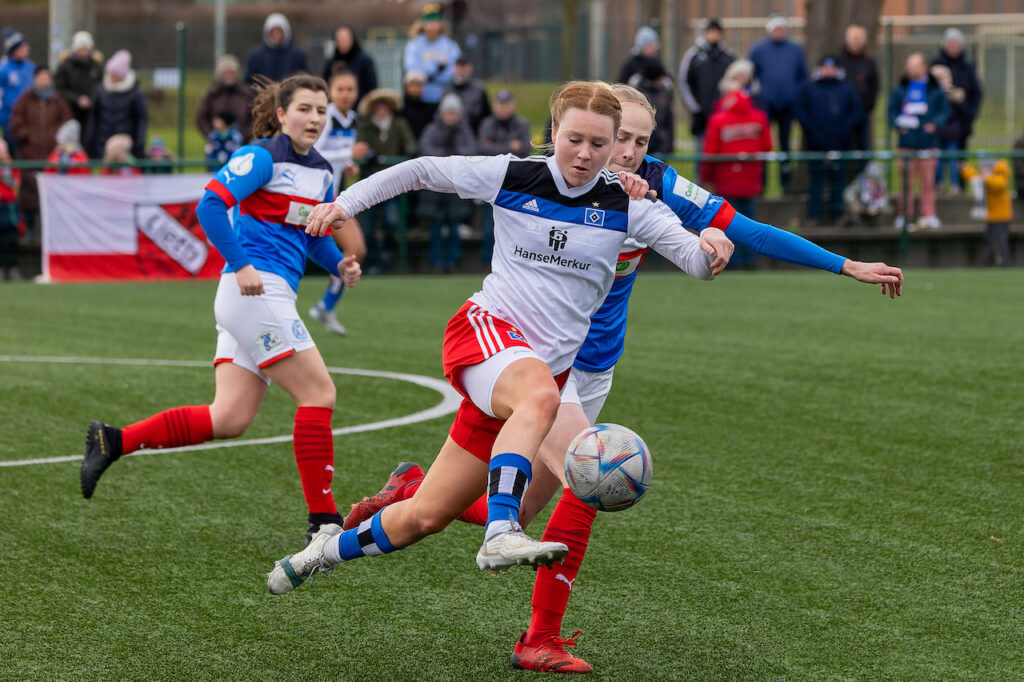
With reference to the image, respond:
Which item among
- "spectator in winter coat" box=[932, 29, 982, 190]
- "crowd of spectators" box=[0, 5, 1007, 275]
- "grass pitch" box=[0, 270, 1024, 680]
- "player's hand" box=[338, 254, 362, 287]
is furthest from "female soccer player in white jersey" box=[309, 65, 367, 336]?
"spectator in winter coat" box=[932, 29, 982, 190]

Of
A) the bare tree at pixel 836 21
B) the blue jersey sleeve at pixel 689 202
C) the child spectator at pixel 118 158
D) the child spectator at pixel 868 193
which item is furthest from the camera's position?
the bare tree at pixel 836 21

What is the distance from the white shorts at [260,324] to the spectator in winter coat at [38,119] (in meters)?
13.4

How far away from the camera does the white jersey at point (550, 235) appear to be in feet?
15.0

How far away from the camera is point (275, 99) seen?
249 inches

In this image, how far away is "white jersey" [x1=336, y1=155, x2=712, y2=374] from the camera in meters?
4.57

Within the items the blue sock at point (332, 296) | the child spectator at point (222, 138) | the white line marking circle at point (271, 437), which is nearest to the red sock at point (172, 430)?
the white line marking circle at point (271, 437)

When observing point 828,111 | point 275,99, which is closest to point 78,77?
point 828,111

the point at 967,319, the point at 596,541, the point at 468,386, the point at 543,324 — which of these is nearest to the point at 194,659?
the point at 468,386

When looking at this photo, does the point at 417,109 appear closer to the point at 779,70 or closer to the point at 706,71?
the point at 706,71

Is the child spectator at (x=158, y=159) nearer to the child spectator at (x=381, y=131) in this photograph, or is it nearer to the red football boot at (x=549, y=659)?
the child spectator at (x=381, y=131)

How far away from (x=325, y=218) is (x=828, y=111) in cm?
1502

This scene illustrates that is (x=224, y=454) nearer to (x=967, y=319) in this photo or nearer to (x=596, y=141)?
(x=596, y=141)

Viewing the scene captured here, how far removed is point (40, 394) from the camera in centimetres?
939

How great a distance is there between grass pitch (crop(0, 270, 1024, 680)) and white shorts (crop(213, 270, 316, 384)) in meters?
0.73
